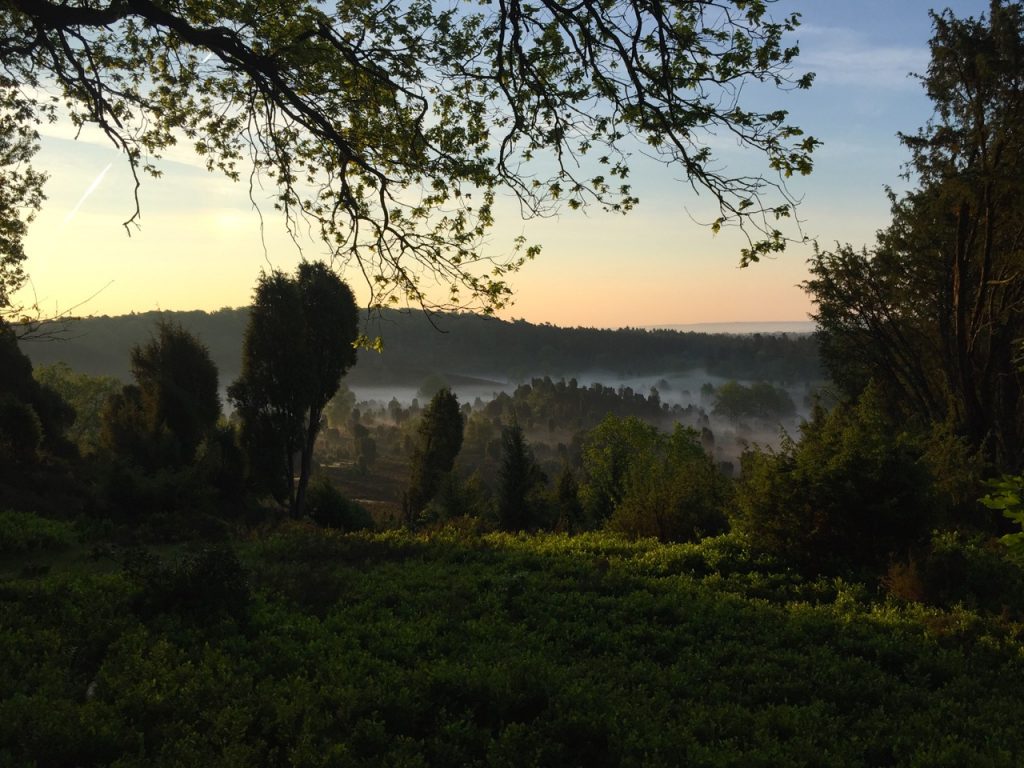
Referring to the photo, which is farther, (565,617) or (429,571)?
(429,571)

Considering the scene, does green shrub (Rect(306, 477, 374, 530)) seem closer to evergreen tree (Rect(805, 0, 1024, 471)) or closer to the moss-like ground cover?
the moss-like ground cover

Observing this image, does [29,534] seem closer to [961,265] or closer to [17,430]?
[17,430]

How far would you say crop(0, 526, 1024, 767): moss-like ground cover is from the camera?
17.5ft

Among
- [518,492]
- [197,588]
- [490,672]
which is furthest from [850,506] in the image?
[518,492]

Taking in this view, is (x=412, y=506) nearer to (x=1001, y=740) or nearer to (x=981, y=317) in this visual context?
(x=981, y=317)

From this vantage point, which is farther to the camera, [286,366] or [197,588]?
[286,366]

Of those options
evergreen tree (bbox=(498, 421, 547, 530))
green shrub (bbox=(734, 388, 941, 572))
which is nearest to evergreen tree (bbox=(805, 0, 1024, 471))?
green shrub (bbox=(734, 388, 941, 572))

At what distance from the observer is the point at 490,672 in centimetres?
661

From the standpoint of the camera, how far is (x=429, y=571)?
38.4ft

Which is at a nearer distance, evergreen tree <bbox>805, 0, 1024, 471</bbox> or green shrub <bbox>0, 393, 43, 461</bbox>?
evergreen tree <bbox>805, 0, 1024, 471</bbox>

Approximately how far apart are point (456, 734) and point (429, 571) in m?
6.24

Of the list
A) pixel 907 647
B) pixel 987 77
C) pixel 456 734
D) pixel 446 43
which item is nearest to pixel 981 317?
pixel 987 77

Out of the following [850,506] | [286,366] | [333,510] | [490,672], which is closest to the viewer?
[490,672]

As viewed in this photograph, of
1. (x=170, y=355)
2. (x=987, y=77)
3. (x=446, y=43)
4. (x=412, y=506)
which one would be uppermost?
(x=987, y=77)
